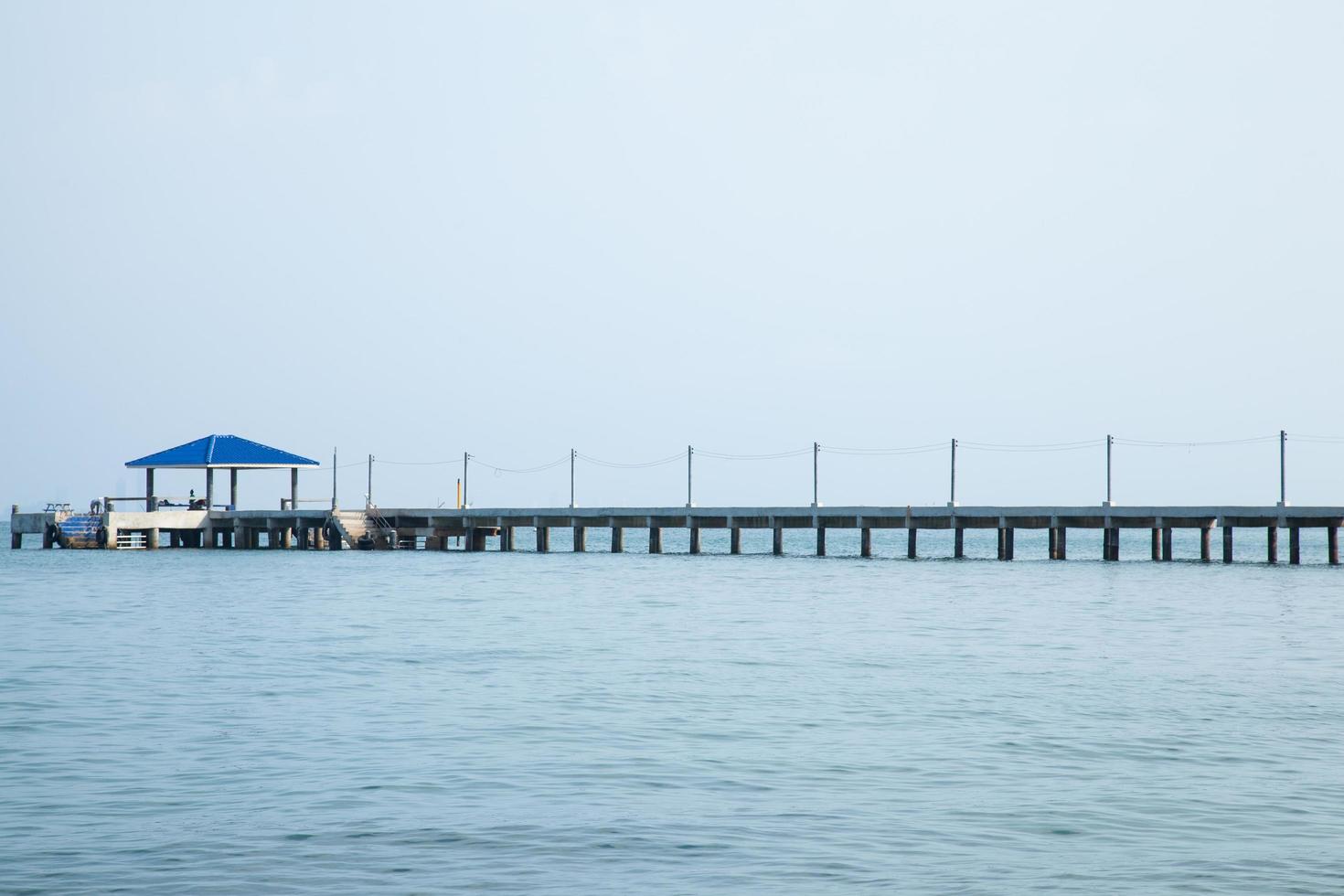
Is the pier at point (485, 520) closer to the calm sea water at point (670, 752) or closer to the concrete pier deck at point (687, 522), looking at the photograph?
the concrete pier deck at point (687, 522)

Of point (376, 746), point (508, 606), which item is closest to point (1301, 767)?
point (376, 746)

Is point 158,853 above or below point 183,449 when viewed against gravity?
below

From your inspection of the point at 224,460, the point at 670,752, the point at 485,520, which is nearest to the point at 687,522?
the point at 485,520

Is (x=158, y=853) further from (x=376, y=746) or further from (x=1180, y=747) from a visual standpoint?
(x=1180, y=747)

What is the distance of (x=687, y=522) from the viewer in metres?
63.9

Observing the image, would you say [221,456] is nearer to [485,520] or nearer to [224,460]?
[224,460]

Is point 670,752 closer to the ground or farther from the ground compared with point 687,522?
closer to the ground

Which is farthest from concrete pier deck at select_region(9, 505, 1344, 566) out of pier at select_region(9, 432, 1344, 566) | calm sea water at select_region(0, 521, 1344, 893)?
calm sea water at select_region(0, 521, 1344, 893)

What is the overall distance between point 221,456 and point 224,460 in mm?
414

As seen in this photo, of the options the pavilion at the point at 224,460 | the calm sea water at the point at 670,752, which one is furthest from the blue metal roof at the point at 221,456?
the calm sea water at the point at 670,752

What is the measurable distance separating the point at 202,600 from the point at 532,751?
77.9 feet

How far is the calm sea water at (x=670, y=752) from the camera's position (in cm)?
1025

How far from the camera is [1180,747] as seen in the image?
48.8ft

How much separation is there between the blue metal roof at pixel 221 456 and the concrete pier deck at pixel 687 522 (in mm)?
2627
